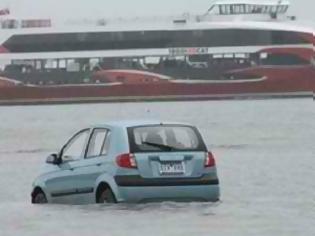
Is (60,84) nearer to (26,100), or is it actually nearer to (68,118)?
(26,100)

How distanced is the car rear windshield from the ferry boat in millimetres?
71409

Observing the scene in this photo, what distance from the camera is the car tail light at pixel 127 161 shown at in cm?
1609

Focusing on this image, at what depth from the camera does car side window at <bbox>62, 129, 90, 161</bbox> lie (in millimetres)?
17062

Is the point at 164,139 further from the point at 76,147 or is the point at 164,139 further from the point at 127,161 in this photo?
the point at 76,147

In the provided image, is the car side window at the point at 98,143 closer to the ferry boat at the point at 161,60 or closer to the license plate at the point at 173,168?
the license plate at the point at 173,168

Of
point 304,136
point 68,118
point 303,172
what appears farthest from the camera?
point 68,118

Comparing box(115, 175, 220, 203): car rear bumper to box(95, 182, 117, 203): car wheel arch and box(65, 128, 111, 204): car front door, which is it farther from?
box(65, 128, 111, 204): car front door

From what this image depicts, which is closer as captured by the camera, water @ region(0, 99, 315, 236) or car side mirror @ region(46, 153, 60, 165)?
water @ region(0, 99, 315, 236)

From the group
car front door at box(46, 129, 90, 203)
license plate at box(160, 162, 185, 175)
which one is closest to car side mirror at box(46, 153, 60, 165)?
car front door at box(46, 129, 90, 203)

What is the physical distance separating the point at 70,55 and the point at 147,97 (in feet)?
22.9

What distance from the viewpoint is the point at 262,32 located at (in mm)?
91750

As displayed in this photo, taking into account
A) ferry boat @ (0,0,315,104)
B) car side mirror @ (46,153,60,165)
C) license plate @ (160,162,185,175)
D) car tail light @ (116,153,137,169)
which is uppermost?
car tail light @ (116,153,137,169)

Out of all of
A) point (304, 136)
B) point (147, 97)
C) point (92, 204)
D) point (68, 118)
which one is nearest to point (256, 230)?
point (92, 204)

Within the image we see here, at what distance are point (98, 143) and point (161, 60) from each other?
247 ft
